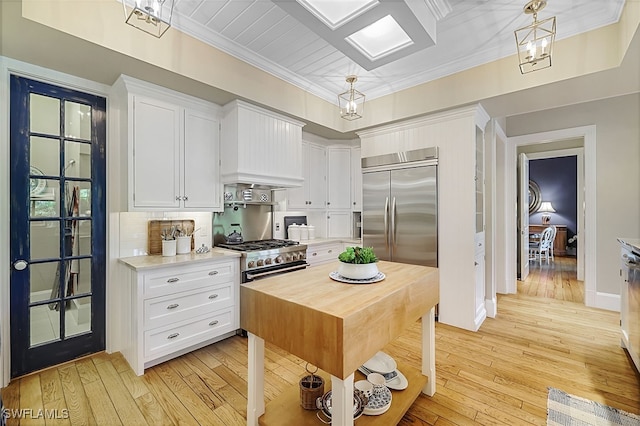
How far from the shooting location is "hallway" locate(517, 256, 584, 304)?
463cm

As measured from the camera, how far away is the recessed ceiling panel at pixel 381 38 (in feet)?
6.65

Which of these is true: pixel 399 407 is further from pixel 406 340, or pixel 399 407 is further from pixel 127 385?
pixel 127 385

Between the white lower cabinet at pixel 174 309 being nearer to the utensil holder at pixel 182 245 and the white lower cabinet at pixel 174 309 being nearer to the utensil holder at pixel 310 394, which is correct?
the utensil holder at pixel 182 245

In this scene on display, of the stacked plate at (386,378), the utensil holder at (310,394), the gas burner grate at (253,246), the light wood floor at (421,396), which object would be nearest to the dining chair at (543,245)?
the light wood floor at (421,396)

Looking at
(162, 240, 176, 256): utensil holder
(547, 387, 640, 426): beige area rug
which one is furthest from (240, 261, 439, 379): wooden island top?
(162, 240, 176, 256): utensil holder

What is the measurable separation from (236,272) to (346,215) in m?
2.31

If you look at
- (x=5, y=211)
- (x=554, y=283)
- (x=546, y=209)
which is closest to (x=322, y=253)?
(x=5, y=211)

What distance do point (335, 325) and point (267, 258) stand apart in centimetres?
214

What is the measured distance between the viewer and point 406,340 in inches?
121

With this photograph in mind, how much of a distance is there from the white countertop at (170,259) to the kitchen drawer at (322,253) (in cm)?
127

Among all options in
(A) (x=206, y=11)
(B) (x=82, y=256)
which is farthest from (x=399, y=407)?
(A) (x=206, y=11)

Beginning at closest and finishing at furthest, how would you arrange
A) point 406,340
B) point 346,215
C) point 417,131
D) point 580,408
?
point 580,408 → point 406,340 → point 417,131 → point 346,215

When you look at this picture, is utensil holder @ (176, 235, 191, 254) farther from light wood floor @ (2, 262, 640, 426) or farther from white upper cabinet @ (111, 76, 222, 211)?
light wood floor @ (2, 262, 640, 426)

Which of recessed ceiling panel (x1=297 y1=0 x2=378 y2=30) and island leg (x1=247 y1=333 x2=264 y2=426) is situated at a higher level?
recessed ceiling panel (x1=297 y1=0 x2=378 y2=30)
